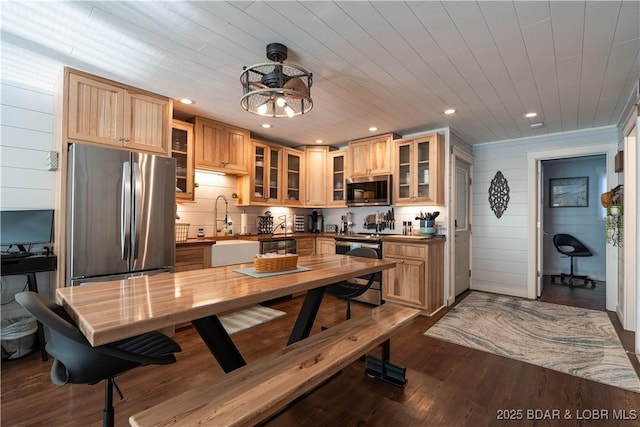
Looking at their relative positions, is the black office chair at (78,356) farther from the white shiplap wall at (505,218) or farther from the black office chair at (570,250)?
the black office chair at (570,250)

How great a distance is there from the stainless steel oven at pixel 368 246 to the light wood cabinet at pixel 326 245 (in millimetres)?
209

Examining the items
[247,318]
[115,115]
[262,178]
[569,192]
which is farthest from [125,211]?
[569,192]

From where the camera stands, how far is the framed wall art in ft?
19.7

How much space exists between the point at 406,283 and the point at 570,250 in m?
4.28

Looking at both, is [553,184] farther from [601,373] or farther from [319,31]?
[319,31]

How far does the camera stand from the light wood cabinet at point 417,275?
383cm

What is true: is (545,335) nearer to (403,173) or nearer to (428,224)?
(428,224)

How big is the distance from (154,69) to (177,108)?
100 centimetres

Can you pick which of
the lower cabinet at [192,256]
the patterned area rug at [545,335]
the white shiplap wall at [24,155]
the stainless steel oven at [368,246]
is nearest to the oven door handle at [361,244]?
the stainless steel oven at [368,246]

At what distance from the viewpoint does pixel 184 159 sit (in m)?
3.67

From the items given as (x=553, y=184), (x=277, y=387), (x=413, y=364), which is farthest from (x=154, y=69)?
(x=553, y=184)

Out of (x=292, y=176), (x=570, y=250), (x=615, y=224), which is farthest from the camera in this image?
(x=570, y=250)

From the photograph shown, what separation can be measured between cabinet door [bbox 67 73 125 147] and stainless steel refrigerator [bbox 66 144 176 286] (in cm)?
15

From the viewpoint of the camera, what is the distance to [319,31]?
2039 millimetres
